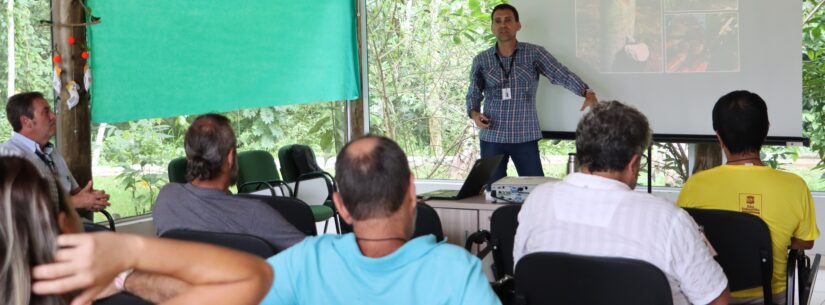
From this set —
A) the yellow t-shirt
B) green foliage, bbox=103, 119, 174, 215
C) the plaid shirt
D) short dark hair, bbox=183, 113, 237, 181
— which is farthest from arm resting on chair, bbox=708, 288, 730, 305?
green foliage, bbox=103, 119, 174, 215

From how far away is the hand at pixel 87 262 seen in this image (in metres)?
0.76

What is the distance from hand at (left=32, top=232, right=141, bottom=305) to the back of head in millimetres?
27

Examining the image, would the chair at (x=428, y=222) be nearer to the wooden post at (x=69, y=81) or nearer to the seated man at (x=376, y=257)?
the seated man at (x=376, y=257)

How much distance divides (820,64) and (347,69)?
3.23 metres

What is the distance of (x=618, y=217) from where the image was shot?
2234 mm

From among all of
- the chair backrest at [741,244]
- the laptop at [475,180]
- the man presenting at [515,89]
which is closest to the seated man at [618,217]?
the chair backrest at [741,244]

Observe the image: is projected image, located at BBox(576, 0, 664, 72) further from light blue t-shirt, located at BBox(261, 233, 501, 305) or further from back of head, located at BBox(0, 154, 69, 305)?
back of head, located at BBox(0, 154, 69, 305)

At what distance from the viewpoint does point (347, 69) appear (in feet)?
21.6

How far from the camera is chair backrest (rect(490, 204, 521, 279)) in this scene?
3.06 meters

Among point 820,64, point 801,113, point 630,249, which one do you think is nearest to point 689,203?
point 630,249

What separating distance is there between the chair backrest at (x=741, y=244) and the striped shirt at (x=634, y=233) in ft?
1.56

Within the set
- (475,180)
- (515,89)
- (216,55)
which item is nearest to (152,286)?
(475,180)

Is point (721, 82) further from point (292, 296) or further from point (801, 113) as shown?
point (292, 296)

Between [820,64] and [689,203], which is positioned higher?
[820,64]
